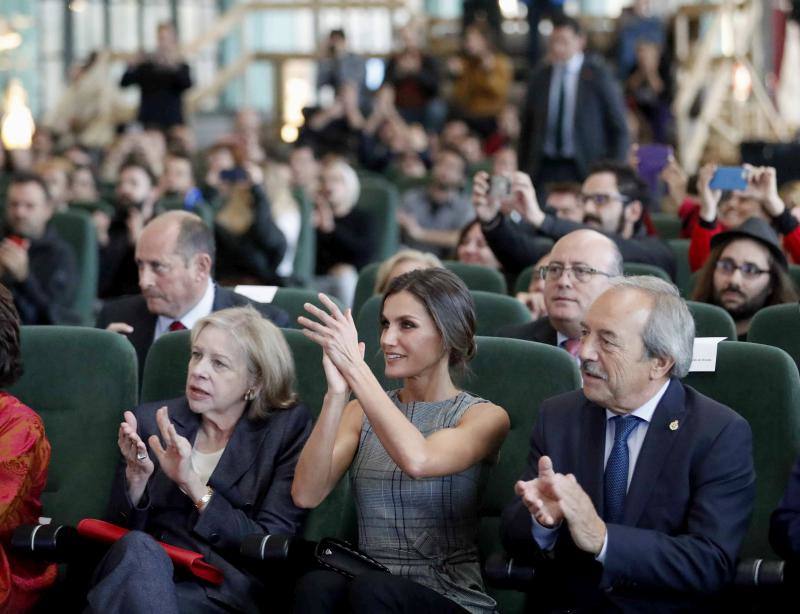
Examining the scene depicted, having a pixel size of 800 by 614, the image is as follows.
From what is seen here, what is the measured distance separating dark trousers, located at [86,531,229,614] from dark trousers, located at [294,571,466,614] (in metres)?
0.27

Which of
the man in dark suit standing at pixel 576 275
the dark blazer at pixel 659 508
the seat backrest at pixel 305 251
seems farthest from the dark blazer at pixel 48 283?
the dark blazer at pixel 659 508

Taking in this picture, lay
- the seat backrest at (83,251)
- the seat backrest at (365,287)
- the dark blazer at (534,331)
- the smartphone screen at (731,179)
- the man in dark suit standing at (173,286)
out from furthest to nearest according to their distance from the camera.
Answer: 1. the seat backrest at (83,251)
2. the seat backrest at (365,287)
3. the smartphone screen at (731,179)
4. the man in dark suit standing at (173,286)
5. the dark blazer at (534,331)

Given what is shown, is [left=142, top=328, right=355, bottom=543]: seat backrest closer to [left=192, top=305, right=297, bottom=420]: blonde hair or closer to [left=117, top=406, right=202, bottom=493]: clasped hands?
[left=192, top=305, right=297, bottom=420]: blonde hair

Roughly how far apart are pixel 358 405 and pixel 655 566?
86 centimetres

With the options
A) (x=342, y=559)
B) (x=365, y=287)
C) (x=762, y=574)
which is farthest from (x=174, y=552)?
(x=365, y=287)

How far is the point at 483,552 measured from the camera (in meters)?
3.15

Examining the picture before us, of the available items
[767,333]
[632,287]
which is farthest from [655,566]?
[767,333]

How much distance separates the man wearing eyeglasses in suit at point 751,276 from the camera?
158 inches

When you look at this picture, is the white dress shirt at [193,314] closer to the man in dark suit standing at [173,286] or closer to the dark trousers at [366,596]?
the man in dark suit standing at [173,286]

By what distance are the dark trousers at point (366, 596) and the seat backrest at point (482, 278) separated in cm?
185

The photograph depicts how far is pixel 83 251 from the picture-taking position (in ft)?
20.3

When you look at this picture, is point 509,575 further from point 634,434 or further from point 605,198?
point 605,198

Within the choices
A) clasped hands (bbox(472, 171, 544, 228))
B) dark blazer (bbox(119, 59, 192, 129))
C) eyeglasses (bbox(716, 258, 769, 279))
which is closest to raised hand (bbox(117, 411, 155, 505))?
eyeglasses (bbox(716, 258, 769, 279))

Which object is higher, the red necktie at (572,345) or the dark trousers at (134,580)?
the red necktie at (572,345)
